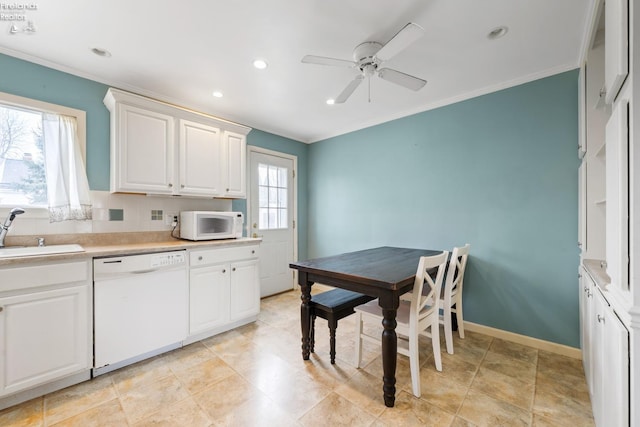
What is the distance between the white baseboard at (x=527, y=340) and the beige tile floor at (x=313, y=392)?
0.07 m

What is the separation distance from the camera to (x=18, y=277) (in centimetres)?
163

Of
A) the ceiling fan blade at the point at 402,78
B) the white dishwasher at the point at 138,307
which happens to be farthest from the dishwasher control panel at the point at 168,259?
the ceiling fan blade at the point at 402,78

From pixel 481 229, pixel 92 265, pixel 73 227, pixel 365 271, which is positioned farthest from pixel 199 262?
pixel 481 229

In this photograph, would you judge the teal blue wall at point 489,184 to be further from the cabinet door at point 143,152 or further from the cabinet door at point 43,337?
the cabinet door at point 43,337

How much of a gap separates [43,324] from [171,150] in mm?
1650

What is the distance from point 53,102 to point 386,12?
2.73 m

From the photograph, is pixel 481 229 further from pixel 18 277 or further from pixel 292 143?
pixel 18 277

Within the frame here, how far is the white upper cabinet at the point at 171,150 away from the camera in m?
2.34

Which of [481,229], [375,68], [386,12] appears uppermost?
[386,12]

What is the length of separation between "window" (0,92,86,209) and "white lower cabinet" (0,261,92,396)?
802 mm

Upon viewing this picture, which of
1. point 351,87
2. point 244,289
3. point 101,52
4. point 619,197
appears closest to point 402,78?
point 351,87

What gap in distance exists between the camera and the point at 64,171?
7.27 ft

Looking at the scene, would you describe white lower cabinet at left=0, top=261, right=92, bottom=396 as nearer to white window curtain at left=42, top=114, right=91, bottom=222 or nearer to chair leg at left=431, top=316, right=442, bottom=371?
white window curtain at left=42, top=114, right=91, bottom=222

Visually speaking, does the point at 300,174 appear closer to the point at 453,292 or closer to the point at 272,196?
the point at 272,196
